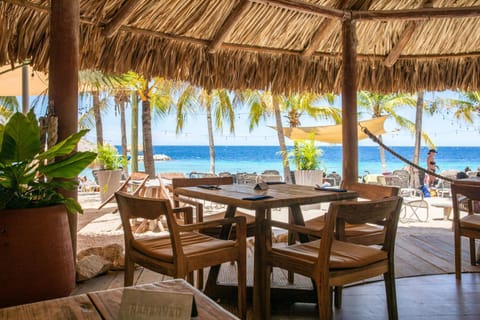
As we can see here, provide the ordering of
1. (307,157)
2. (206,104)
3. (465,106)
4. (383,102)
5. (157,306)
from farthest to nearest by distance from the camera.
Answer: (465,106) → (383,102) → (206,104) → (307,157) → (157,306)

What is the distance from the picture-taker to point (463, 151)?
38.5m

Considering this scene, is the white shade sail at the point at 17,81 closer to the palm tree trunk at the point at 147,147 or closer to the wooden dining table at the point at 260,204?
the wooden dining table at the point at 260,204

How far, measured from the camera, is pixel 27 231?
1.71 m

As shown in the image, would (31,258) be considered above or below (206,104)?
below

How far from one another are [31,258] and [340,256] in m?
1.30

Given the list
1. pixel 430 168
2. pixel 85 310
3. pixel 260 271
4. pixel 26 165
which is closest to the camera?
pixel 85 310

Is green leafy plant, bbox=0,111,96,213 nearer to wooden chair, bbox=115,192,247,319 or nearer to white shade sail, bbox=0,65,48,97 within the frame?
wooden chair, bbox=115,192,247,319

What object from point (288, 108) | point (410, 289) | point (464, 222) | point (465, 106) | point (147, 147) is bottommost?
point (410, 289)

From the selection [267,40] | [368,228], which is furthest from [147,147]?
[368,228]

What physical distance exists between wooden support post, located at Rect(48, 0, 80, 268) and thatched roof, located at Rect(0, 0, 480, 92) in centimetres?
66

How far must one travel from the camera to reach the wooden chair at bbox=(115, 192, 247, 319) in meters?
1.72

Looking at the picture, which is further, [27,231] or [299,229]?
[299,229]

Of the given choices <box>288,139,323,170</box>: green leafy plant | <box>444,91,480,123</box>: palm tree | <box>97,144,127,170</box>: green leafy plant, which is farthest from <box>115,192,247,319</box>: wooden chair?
<box>444,91,480,123</box>: palm tree

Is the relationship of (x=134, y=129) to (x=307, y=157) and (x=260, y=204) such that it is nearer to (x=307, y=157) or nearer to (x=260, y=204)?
(x=307, y=157)
